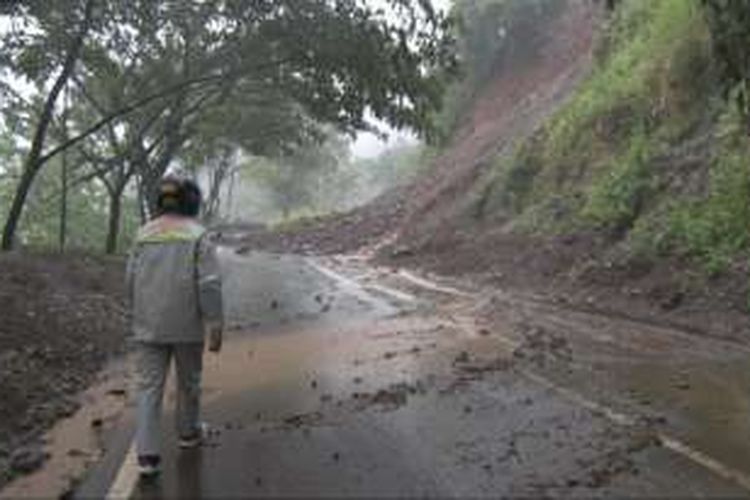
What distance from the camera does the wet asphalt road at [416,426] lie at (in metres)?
7.60

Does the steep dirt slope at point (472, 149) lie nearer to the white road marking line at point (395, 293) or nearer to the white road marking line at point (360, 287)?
the white road marking line at point (360, 287)

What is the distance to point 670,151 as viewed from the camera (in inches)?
906

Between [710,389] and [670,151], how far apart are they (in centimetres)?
1279

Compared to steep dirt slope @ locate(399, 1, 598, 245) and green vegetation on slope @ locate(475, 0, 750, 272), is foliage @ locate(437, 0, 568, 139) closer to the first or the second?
steep dirt slope @ locate(399, 1, 598, 245)

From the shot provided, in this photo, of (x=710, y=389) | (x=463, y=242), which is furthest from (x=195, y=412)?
(x=463, y=242)

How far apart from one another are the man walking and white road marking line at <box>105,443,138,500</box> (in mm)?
280

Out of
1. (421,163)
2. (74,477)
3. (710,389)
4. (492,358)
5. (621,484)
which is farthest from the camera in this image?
(421,163)

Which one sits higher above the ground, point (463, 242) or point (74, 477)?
point (463, 242)

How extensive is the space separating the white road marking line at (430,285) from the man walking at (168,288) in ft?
43.9

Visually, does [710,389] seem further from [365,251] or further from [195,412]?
[365,251]

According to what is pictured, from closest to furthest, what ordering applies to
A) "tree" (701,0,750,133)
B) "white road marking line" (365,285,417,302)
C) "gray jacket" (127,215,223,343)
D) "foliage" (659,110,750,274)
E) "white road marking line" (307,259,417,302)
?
"gray jacket" (127,215,223,343)
"tree" (701,0,750,133)
"foliage" (659,110,750,274)
"white road marking line" (365,285,417,302)
"white road marking line" (307,259,417,302)

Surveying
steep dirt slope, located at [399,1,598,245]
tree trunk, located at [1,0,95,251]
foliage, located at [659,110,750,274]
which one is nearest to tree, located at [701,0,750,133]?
foliage, located at [659,110,750,274]

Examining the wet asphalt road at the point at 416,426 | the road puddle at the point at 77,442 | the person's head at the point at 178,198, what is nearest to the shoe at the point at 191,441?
the wet asphalt road at the point at 416,426

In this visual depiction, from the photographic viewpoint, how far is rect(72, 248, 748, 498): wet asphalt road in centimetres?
760
